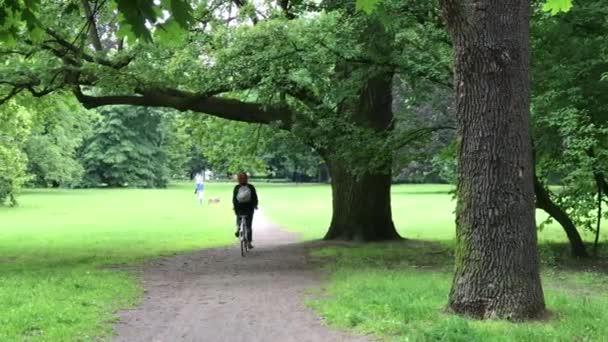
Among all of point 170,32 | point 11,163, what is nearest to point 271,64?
point 170,32

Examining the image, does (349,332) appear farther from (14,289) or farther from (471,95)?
(14,289)

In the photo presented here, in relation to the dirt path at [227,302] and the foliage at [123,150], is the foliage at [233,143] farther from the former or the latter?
the foliage at [123,150]

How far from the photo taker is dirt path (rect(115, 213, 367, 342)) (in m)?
7.54

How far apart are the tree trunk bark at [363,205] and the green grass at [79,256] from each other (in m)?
4.10

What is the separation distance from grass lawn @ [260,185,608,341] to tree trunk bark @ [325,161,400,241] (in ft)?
2.48

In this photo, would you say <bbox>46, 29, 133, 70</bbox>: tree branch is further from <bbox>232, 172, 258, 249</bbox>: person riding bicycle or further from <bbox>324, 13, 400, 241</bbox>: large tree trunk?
<bbox>324, 13, 400, 241</bbox>: large tree trunk

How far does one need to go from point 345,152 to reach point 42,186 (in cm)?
6189

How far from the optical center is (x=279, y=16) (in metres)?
13.9

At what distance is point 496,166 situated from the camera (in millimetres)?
7488

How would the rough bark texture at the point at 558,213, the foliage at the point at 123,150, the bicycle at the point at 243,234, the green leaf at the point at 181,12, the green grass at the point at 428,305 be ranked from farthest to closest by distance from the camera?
the foliage at the point at 123,150
the bicycle at the point at 243,234
the rough bark texture at the point at 558,213
the green grass at the point at 428,305
the green leaf at the point at 181,12

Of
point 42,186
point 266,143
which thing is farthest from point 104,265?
point 42,186

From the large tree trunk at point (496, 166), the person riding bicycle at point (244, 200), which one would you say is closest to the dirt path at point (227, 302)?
the person riding bicycle at point (244, 200)

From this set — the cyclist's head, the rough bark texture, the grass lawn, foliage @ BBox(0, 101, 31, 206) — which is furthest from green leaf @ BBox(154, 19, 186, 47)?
foliage @ BBox(0, 101, 31, 206)

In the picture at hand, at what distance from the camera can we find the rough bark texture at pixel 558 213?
14292 mm
